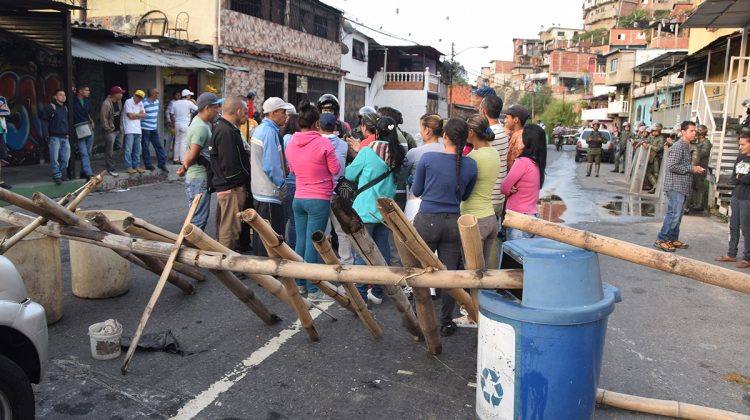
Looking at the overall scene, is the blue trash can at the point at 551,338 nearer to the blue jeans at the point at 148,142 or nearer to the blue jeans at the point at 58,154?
the blue jeans at the point at 58,154

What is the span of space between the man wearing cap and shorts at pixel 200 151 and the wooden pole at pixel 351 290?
9.75 ft

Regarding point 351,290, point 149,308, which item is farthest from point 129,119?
point 351,290

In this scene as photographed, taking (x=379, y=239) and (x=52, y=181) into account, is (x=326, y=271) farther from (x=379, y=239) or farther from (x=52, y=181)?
(x=52, y=181)

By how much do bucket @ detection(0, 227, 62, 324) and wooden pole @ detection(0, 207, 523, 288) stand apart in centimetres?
87

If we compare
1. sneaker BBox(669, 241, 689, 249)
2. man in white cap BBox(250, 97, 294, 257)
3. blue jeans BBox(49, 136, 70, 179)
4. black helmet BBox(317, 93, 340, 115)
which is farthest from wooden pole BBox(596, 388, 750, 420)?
blue jeans BBox(49, 136, 70, 179)

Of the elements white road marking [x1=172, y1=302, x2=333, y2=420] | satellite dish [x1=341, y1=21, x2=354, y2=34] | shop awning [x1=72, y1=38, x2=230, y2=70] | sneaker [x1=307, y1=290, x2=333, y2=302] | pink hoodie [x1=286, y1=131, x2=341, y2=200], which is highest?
satellite dish [x1=341, y1=21, x2=354, y2=34]

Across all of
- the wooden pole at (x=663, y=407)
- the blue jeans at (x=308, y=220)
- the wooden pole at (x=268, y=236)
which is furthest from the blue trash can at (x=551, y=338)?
the blue jeans at (x=308, y=220)

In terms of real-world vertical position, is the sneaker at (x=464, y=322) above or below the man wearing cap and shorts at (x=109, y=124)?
below

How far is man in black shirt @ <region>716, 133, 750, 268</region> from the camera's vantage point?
7.81 meters

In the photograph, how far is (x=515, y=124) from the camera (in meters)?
6.33

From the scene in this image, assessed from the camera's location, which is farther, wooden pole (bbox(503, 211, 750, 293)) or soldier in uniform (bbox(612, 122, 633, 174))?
soldier in uniform (bbox(612, 122, 633, 174))

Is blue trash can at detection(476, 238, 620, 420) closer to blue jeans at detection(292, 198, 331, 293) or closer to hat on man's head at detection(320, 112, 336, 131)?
blue jeans at detection(292, 198, 331, 293)

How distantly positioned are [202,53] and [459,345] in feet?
58.7

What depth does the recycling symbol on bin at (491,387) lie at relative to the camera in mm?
3164
